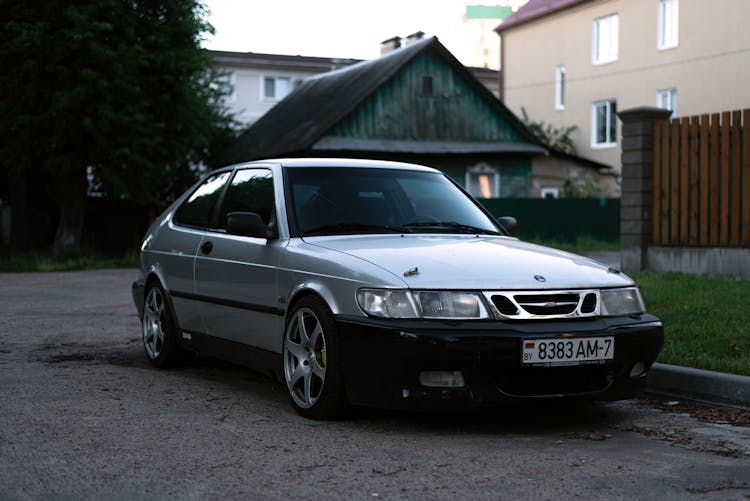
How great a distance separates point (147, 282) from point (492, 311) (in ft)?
12.6

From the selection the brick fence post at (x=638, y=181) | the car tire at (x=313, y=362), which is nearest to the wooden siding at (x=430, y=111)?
the brick fence post at (x=638, y=181)

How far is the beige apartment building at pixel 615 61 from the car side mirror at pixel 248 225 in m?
27.3

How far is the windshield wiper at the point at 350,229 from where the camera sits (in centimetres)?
690

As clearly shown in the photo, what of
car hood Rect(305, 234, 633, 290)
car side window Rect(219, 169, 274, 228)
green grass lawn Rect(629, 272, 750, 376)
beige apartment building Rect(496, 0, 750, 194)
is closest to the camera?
car hood Rect(305, 234, 633, 290)

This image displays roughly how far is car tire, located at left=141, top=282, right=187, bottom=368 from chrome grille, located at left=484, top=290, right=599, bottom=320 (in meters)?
3.21

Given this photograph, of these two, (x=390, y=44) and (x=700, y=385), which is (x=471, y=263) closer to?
(x=700, y=385)

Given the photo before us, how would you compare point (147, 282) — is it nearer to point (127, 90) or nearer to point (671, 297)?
point (671, 297)

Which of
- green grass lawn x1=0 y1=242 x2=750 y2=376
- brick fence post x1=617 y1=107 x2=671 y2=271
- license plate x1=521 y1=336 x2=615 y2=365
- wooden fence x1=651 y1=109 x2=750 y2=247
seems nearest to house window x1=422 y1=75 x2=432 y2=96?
brick fence post x1=617 y1=107 x2=671 y2=271

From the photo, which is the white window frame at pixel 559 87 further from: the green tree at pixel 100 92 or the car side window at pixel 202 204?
the car side window at pixel 202 204

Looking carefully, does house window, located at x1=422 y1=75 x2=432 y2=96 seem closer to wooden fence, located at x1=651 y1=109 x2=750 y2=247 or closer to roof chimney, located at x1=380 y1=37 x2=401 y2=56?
roof chimney, located at x1=380 y1=37 x2=401 y2=56

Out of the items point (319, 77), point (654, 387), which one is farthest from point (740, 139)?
point (319, 77)

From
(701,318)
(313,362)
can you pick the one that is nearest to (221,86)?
(701,318)

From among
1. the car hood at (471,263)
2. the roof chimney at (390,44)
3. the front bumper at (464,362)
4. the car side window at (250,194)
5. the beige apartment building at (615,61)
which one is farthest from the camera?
the roof chimney at (390,44)

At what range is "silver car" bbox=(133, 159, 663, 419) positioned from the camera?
5750mm
